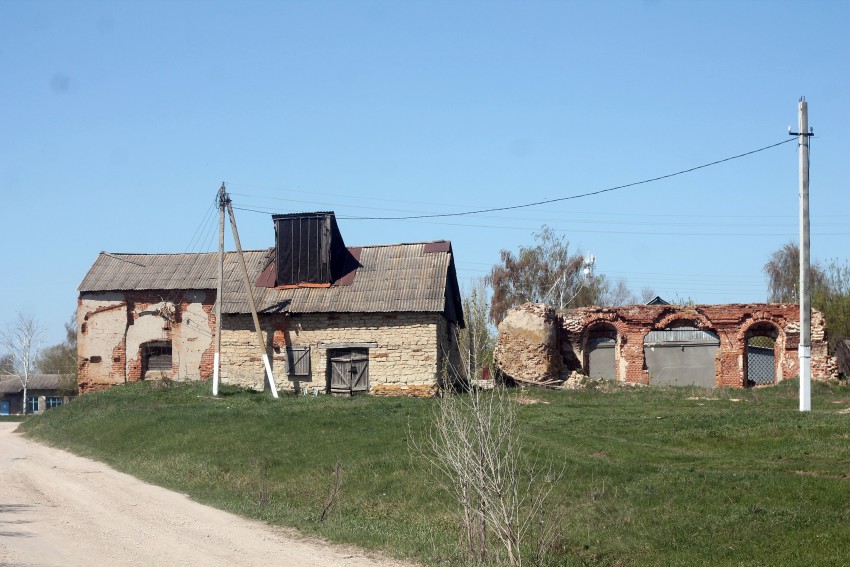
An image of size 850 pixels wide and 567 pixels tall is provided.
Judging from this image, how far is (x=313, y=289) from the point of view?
107 ft

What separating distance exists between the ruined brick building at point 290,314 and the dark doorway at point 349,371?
37mm

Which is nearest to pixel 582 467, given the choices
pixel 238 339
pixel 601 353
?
pixel 238 339

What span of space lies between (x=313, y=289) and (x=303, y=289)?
425 mm

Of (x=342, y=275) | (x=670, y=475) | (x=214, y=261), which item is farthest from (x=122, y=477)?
(x=214, y=261)

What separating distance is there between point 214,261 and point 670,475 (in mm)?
25355

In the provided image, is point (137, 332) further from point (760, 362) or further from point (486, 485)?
point (486, 485)

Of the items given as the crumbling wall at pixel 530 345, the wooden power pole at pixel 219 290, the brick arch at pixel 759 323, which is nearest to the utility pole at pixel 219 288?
the wooden power pole at pixel 219 290

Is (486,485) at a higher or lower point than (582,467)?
higher

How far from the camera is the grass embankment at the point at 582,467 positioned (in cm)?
1131

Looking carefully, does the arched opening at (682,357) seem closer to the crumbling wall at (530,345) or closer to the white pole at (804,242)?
the crumbling wall at (530,345)

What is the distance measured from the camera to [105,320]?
1371 inches

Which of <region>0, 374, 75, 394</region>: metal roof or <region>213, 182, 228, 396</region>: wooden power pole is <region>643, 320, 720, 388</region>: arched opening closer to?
<region>213, 182, 228, 396</region>: wooden power pole

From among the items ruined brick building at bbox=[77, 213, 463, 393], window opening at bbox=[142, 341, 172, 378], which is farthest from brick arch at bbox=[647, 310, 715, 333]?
window opening at bbox=[142, 341, 172, 378]

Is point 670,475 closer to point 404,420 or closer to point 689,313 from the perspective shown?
point 404,420
